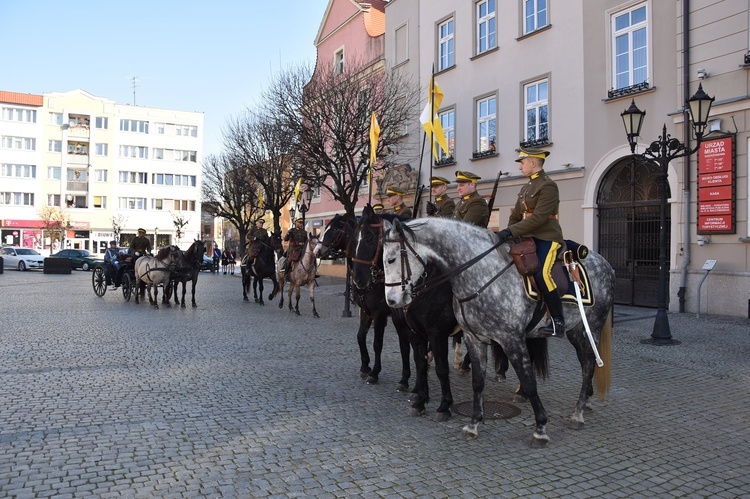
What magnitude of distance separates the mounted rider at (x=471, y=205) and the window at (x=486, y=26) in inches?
583

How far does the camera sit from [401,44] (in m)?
25.7

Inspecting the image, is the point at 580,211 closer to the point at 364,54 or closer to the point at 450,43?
the point at 450,43

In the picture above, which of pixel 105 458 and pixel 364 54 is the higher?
pixel 364 54

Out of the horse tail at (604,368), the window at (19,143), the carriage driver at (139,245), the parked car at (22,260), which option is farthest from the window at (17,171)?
the horse tail at (604,368)

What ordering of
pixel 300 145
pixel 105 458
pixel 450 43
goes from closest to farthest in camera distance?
pixel 105 458, pixel 300 145, pixel 450 43

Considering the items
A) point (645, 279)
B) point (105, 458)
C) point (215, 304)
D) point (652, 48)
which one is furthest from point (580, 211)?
point (105, 458)

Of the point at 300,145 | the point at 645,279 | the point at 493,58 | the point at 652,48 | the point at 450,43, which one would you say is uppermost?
the point at 450,43

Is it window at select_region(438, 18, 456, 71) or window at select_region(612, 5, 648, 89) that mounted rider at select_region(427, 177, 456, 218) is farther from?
window at select_region(438, 18, 456, 71)

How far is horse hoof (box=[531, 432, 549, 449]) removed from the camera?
4926mm

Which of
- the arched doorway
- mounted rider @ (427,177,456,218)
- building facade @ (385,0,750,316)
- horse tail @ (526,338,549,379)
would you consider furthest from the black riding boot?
the arched doorway

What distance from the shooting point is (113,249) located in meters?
20.9

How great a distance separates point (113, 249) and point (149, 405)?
16446 millimetres

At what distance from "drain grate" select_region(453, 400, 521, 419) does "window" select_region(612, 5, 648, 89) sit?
1231 cm

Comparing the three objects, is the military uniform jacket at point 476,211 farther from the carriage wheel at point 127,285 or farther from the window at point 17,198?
the window at point 17,198
